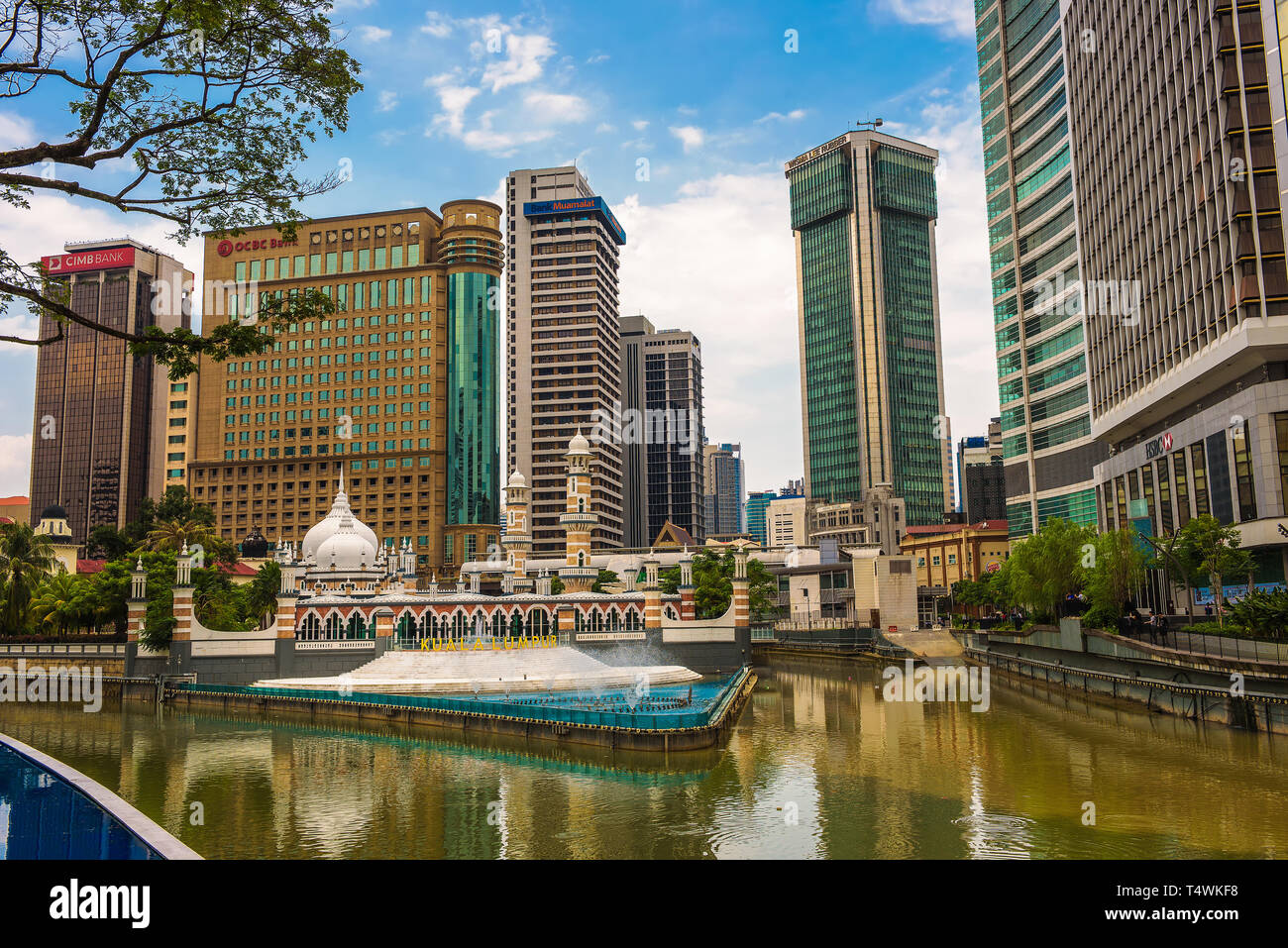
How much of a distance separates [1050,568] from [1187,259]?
23.6m

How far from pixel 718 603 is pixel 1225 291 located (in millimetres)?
44813

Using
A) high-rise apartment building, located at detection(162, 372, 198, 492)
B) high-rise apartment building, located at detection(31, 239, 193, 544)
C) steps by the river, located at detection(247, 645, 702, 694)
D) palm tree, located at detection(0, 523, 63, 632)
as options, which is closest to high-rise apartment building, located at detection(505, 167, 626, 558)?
high-rise apartment building, located at detection(162, 372, 198, 492)

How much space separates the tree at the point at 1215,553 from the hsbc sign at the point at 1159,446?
1425 cm

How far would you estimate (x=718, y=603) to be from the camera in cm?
8194

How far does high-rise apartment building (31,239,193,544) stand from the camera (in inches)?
6998

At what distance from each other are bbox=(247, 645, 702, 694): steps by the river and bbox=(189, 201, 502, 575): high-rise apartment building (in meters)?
85.5

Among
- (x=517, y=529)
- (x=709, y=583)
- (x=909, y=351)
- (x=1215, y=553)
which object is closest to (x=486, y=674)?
(x=709, y=583)

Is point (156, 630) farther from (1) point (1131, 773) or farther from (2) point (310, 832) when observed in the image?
(1) point (1131, 773)

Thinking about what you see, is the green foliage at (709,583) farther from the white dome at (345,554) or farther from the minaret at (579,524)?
the white dome at (345,554)

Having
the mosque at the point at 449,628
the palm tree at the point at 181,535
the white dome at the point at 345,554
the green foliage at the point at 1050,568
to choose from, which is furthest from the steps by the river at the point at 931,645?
the palm tree at the point at 181,535

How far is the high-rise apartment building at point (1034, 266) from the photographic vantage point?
101062 millimetres

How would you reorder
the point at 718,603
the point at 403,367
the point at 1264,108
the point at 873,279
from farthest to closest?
the point at 873,279, the point at 403,367, the point at 718,603, the point at 1264,108
